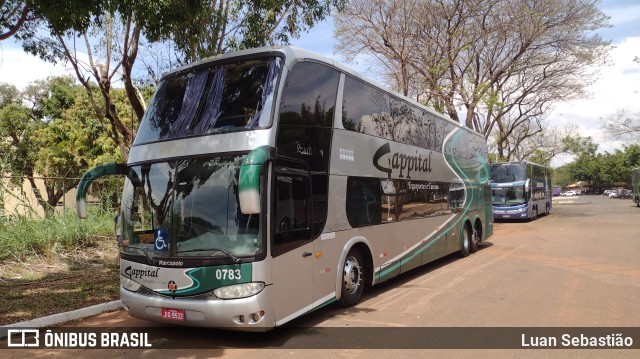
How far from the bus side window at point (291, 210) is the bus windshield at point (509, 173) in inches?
854

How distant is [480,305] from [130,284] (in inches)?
200

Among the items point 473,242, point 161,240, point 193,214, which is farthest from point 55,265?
point 473,242

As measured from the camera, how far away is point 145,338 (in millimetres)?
5793

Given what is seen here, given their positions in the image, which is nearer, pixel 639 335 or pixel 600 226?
pixel 639 335

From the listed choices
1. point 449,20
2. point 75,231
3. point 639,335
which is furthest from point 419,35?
point 639,335

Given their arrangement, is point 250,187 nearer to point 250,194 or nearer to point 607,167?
point 250,194

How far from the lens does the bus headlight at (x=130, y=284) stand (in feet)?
18.4

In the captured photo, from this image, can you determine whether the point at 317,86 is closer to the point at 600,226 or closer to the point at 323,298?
the point at 323,298

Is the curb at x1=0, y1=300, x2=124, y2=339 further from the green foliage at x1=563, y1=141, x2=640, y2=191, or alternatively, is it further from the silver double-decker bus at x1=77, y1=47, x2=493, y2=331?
the green foliage at x1=563, y1=141, x2=640, y2=191

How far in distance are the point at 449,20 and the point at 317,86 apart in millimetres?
16624

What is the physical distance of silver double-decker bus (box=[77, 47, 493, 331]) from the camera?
5.12 meters

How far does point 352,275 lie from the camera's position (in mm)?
7168

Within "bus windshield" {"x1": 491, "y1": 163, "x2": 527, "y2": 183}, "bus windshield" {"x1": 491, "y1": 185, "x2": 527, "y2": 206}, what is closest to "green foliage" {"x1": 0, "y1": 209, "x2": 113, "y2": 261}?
"bus windshield" {"x1": 491, "y1": 185, "x2": 527, "y2": 206}

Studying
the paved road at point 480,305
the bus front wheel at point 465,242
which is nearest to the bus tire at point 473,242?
the bus front wheel at point 465,242
